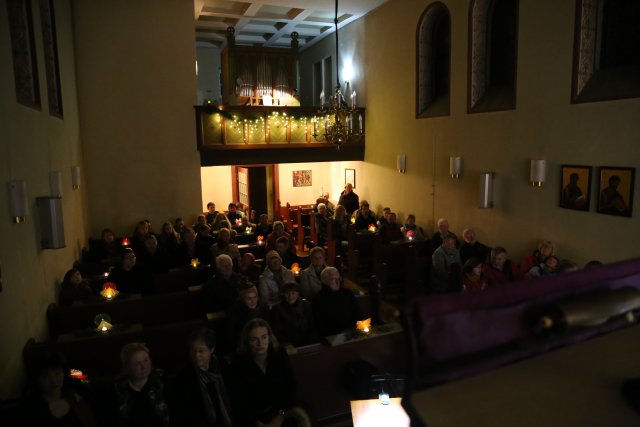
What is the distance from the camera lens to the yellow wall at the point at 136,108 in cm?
1037

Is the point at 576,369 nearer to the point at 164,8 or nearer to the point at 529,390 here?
the point at 529,390

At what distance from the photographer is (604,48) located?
6.92 metres

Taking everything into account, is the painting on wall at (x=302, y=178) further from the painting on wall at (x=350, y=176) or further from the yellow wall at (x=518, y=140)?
the yellow wall at (x=518, y=140)

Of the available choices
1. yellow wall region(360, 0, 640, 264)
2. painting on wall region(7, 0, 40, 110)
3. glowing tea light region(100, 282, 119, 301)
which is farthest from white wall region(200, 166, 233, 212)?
glowing tea light region(100, 282, 119, 301)

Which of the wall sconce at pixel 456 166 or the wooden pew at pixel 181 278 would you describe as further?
the wall sconce at pixel 456 166

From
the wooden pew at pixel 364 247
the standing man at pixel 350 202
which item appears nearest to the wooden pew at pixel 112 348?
the wooden pew at pixel 364 247

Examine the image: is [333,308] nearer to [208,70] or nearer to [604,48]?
[604,48]

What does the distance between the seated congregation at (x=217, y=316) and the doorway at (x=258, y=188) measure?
5864 mm

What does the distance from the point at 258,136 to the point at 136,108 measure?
2.96 m

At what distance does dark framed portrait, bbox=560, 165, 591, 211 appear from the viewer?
6781 mm

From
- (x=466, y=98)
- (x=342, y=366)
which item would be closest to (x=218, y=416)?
(x=342, y=366)

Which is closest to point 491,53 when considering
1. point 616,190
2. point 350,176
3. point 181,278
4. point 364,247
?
point 616,190

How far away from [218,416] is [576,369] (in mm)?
3149

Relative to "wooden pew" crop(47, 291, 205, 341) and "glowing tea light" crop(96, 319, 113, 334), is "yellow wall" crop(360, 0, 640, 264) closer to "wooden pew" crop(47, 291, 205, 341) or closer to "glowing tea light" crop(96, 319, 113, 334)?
"wooden pew" crop(47, 291, 205, 341)
